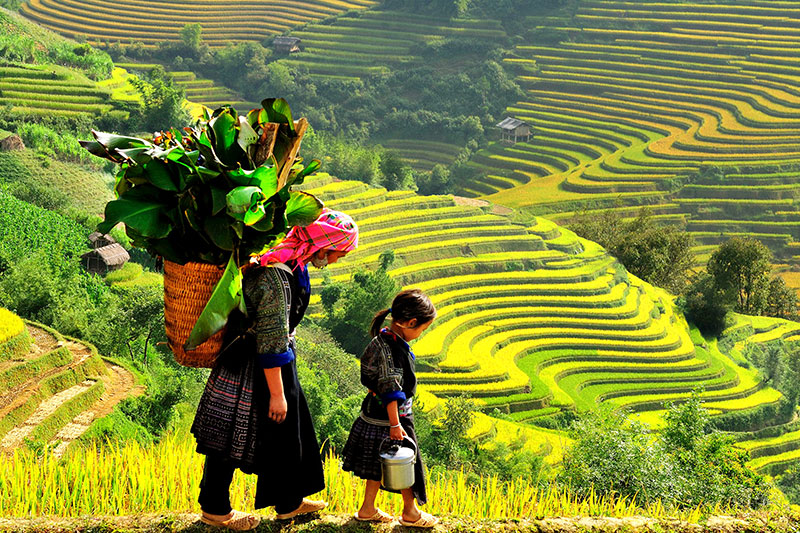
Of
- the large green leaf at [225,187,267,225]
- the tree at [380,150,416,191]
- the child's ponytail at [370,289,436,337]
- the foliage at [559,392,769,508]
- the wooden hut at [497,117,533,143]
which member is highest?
the wooden hut at [497,117,533,143]

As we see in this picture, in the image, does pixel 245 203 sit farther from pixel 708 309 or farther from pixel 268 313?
pixel 708 309

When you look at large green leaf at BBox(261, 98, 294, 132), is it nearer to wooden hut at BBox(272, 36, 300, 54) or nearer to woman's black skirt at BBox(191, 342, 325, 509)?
woman's black skirt at BBox(191, 342, 325, 509)

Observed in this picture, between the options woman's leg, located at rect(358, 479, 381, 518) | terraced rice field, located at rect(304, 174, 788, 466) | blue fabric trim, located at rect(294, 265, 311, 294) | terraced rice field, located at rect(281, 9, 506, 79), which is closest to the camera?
blue fabric trim, located at rect(294, 265, 311, 294)

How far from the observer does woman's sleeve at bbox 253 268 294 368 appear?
3.92 meters

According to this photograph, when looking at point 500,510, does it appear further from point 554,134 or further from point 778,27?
point 778,27

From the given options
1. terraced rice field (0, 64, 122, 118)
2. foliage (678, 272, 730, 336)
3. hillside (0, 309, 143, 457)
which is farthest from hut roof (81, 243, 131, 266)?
foliage (678, 272, 730, 336)

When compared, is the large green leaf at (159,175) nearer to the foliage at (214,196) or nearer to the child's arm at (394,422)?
the foliage at (214,196)

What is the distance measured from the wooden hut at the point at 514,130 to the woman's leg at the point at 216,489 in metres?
46.4

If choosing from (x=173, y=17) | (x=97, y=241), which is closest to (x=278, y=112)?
(x=97, y=241)

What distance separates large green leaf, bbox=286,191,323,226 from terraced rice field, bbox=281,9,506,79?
180ft

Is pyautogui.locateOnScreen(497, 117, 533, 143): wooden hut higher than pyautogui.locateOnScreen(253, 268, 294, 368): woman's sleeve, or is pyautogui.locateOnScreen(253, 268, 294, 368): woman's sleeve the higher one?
pyautogui.locateOnScreen(497, 117, 533, 143): wooden hut

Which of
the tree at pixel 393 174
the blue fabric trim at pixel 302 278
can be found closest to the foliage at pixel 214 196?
the blue fabric trim at pixel 302 278

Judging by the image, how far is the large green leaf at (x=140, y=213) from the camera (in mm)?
3668

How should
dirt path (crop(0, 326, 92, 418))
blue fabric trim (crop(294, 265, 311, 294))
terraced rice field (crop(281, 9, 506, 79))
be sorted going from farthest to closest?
terraced rice field (crop(281, 9, 506, 79))
dirt path (crop(0, 326, 92, 418))
blue fabric trim (crop(294, 265, 311, 294))
